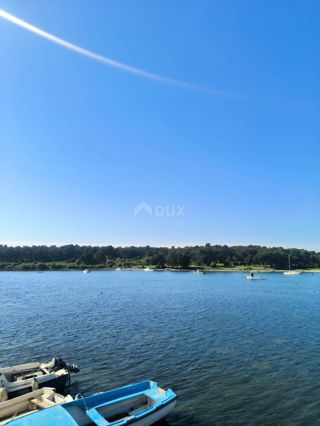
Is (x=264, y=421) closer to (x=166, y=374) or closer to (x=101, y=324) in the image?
(x=166, y=374)

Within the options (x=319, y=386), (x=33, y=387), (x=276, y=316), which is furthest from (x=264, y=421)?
(x=276, y=316)

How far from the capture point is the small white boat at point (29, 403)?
67.7ft

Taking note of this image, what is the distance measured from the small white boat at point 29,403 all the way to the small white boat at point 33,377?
254 centimetres

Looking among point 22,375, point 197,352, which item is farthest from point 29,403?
point 197,352

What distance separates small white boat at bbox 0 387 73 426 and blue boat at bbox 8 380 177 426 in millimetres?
1517

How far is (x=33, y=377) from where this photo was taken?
27531 millimetres

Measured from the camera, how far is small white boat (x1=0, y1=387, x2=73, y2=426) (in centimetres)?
2062

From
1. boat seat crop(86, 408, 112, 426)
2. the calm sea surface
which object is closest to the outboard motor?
the calm sea surface

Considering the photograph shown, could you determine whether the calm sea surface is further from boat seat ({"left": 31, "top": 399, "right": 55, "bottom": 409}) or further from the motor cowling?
boat seat ({"left": 31, "top": 399, "right": 55, "bottom": 409})

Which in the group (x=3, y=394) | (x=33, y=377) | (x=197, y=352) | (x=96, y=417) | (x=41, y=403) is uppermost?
(x=96, y=417)

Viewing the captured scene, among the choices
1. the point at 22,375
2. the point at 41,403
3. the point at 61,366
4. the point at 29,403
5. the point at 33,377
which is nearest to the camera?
the point at 41,403

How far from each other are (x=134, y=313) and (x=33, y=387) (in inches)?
1730

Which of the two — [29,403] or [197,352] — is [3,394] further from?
[197,352]

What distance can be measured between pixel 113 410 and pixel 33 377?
9.55 metres
